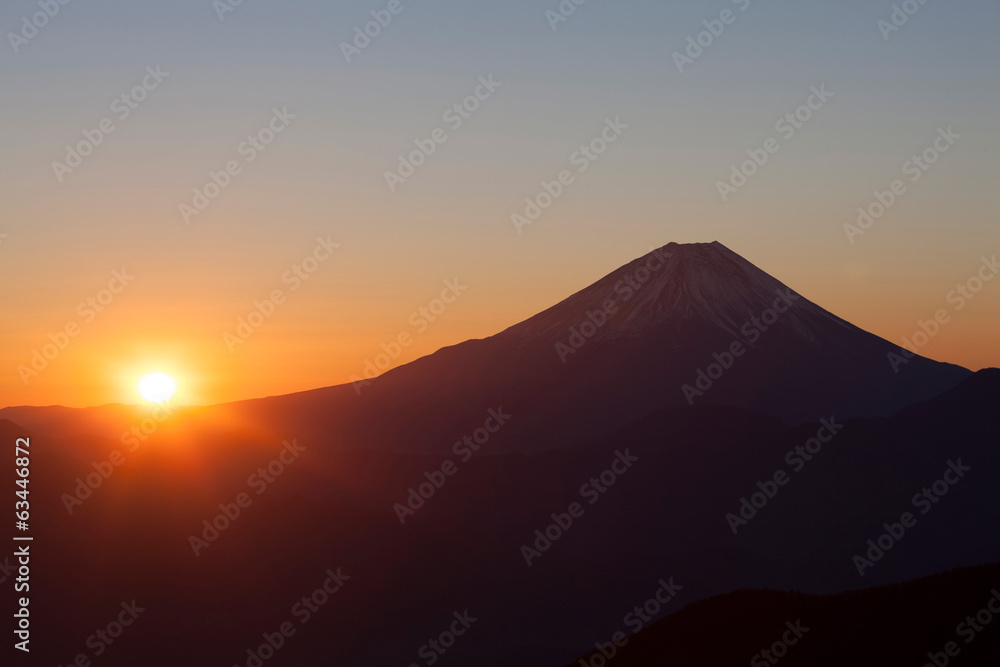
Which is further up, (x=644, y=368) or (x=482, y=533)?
(x=644, y=368)

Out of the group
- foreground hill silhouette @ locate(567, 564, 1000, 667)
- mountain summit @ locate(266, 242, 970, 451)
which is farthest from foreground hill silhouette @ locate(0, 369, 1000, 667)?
foreground hill silhouette @ locate(567, 564, 1000, 667)

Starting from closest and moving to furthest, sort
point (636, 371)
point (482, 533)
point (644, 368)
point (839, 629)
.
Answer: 1. point (839, 629)
2. point (482, 533)
3. point (636, 371)
4. point (644, 368)

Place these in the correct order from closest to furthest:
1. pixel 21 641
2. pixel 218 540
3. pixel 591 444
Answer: pixel 21 641 < pixel 218 540 < pixel 591 444

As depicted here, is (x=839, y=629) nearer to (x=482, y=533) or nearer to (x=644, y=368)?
(x=482, y=533)

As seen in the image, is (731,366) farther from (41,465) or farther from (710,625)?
(710,625)

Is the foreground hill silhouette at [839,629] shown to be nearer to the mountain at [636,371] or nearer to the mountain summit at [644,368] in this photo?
the mountain at [636,371]

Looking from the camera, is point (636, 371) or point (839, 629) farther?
point (636, 371)

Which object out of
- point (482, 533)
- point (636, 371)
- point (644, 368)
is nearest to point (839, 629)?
point (482, 533)

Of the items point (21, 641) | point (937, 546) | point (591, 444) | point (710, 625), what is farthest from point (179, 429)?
point (710, 625)

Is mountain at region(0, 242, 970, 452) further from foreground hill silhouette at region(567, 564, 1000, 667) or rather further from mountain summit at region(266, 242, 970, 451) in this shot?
foreground hill silhouette at region(567, 564, 1000, 667)

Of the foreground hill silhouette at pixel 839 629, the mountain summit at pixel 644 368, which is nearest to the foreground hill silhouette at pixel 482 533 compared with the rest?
the mountain summit at pixel 644 368

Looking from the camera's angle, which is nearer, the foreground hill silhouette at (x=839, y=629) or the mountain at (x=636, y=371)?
the foreground hill silhouette at (x=839, y=629)
